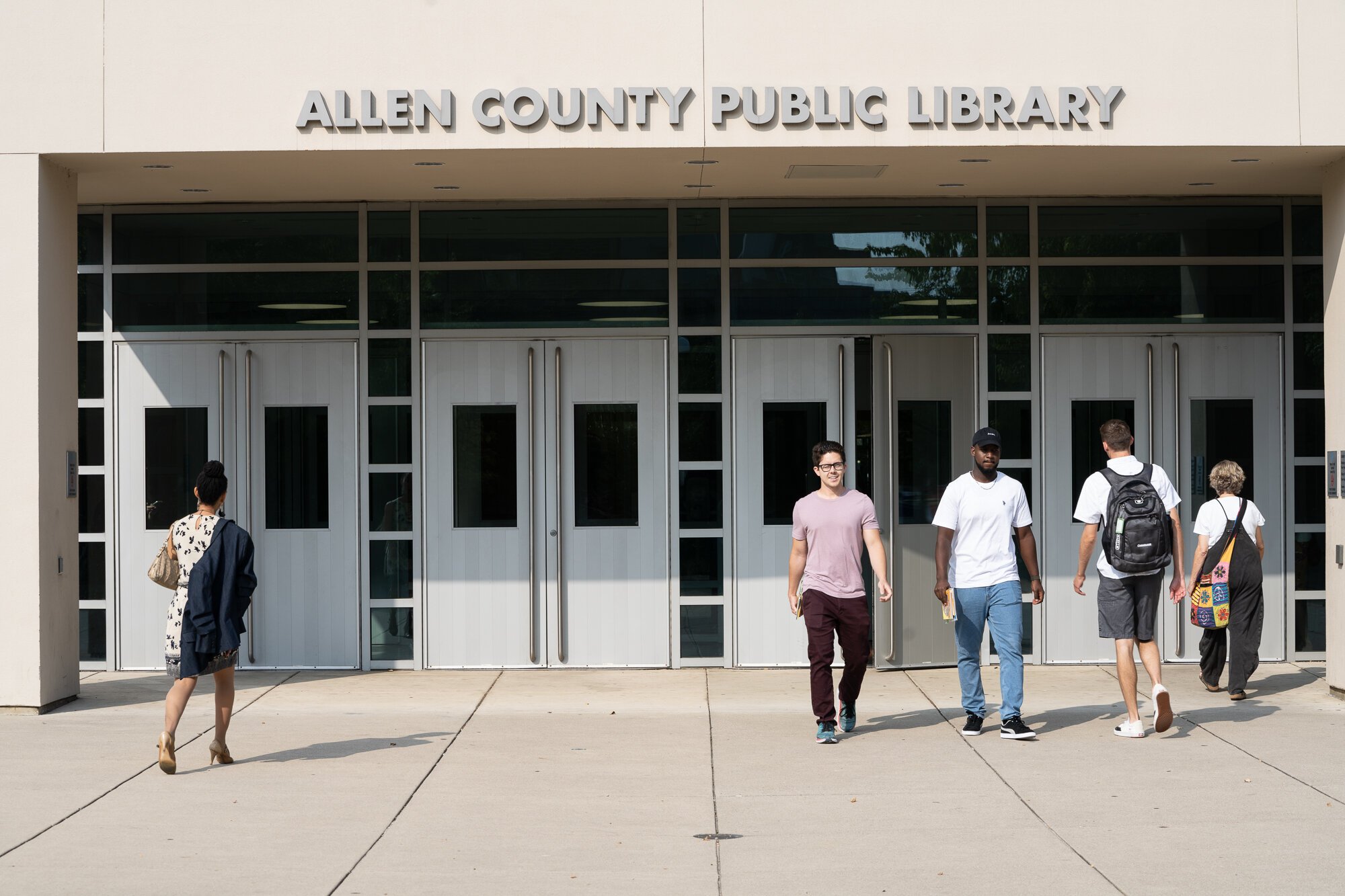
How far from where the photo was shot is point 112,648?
11.3m

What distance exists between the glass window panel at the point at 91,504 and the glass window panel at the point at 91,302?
1.20 m

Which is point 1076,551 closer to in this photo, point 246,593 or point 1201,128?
point 1201,128

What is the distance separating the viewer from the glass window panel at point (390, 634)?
11.4 meters

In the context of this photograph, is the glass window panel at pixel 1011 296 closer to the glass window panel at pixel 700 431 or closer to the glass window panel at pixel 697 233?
the glass window panel at pixel 697 233

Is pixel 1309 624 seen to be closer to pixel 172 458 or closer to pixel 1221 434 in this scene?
pixel 1221 434

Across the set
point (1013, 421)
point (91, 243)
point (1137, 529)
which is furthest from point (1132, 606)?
point (91, 243)

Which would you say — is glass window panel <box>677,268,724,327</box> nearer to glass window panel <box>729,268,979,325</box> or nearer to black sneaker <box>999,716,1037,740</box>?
glass window panel <box>729,268,979,325</box>

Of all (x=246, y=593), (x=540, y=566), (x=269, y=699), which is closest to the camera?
(x=246, y=593)

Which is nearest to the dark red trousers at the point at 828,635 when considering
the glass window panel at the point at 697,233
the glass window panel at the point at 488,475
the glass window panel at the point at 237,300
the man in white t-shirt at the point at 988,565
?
the man in white t-shirt at the point at 988,565

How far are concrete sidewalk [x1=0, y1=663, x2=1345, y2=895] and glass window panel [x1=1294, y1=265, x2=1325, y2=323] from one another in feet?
9.76

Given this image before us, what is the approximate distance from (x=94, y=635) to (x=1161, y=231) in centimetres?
927

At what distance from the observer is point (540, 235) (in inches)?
449

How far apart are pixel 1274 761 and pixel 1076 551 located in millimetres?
3725

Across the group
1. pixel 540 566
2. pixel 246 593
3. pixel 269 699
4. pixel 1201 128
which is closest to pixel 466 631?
pixel 540 566
